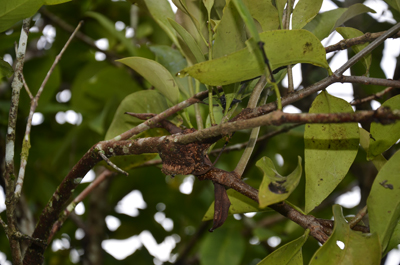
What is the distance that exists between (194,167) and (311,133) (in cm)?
16

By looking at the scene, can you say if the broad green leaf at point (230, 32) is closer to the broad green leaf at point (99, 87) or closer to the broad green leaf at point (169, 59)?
the broad green leaf at point (169, 59)

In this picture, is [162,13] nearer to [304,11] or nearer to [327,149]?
[304,11]

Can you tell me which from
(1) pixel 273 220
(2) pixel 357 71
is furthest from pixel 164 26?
(1) pixel 273 220

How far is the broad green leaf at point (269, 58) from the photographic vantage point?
0.32 meters

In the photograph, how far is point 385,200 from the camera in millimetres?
379

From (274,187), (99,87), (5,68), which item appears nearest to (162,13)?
(5,68)

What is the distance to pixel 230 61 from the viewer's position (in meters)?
0.33

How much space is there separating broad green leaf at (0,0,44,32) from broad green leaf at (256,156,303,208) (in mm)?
402

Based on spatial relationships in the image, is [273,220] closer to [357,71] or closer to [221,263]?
[221,263]

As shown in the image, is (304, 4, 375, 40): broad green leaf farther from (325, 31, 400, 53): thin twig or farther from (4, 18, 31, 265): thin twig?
(4, 18, 31, 265): thin twig

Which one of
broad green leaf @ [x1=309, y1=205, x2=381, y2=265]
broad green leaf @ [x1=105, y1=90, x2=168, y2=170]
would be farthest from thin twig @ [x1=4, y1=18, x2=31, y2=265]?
broad green leaf @ [x1=309, y1=205, x2=381, y2=265]

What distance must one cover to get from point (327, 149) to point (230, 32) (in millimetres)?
201

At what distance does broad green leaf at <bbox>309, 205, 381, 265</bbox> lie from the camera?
36cm

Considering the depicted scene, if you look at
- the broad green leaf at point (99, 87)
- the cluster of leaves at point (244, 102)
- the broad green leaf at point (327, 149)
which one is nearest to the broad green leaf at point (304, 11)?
the cluster of leaves at point (244, 102)
